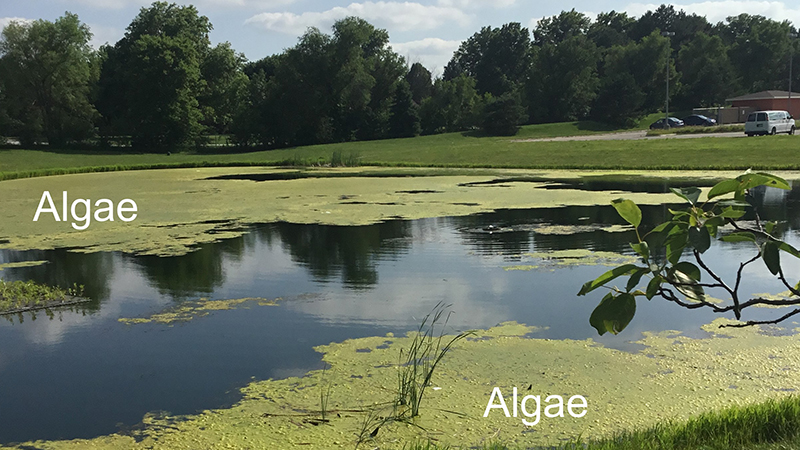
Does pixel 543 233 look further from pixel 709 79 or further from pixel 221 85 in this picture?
pixel 709 79

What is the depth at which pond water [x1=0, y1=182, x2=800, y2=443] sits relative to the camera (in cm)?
637

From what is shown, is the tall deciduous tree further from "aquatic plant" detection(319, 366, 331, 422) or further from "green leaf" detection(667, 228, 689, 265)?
"green leaf" detection(667, 228, 689, 265)

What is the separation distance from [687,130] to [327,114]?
99.0ft

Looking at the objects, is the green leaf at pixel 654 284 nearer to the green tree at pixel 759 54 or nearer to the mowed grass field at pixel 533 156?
the mowed grass field at pixel 533 156

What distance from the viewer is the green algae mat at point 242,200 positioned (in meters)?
15.2

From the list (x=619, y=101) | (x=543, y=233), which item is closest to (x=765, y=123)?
(x=619, y=101)

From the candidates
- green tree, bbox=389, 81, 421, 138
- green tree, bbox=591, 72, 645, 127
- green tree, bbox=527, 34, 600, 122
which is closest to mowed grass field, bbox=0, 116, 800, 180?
green tree, bbox=389, 81, 421, 138

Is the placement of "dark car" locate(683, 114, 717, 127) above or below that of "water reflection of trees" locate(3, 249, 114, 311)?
above

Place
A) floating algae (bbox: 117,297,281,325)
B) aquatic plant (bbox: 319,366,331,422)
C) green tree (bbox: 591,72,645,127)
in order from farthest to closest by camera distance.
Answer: green tree (bbox: 591,72,645,127), floating algae (bbox: 117,297,281,325), aquatic plant (bbox: 319,366,331,422)

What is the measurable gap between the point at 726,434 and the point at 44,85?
212 feet

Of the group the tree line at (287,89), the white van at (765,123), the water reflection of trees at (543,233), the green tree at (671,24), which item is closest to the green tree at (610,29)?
the green tree at (671,24)

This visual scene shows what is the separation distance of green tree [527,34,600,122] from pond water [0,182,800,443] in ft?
179

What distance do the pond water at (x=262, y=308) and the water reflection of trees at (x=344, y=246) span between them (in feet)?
0.12

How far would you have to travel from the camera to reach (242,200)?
2142 centimetres
